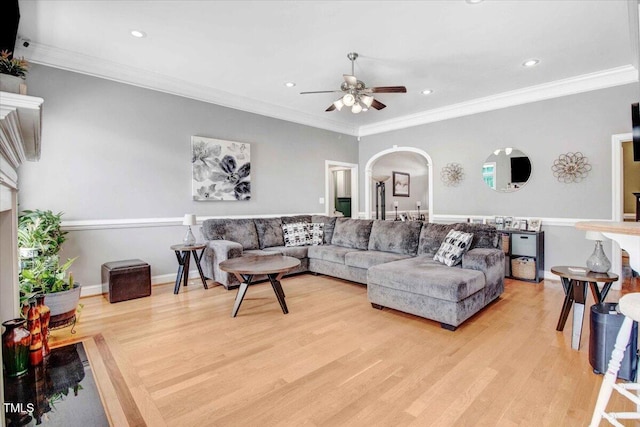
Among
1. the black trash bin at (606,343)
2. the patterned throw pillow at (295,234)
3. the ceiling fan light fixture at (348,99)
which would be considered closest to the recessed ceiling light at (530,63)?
the ceiling fan light fixture at (348,99)

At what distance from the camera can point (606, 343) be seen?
1987mm

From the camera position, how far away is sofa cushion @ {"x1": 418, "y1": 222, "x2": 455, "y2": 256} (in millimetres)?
3861

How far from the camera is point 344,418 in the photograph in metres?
1.66

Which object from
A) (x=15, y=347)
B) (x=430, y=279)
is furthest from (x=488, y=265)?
(x=15, y=347)

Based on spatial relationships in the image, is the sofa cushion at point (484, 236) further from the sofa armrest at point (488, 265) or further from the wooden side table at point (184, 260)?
the wooden side table at point (184, 260)

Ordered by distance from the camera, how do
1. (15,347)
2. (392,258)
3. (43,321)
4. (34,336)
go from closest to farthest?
(15,347)
(34,336)
(43,321)
(392,258)

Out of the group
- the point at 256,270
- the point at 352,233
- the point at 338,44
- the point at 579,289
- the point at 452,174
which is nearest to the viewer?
the point at 579,289

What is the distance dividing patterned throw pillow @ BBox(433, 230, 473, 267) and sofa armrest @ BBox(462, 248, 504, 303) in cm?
7

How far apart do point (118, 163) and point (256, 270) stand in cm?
249

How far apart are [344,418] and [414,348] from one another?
99 cm

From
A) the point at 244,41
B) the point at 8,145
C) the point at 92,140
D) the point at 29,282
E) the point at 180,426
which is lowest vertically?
the point at 180,426

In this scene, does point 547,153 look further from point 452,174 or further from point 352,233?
point 352,233

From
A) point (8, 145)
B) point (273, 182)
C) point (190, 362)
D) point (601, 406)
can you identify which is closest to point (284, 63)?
point (273, 182)

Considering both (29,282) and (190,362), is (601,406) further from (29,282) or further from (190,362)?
(29,282)
